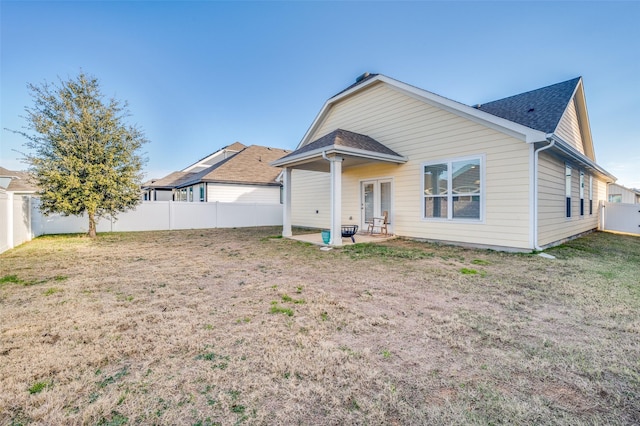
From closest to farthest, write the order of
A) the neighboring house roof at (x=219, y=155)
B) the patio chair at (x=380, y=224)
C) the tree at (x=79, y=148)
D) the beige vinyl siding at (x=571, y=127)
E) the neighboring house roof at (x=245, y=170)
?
the beige vinyl siding at (x=571, y=127) < the patio chair at (x=380, y=224) < the tree at (x=79, y=148) < the neighboring house roof at (x=245, y=170) < the neighboring house roof at (x=219, y=155)

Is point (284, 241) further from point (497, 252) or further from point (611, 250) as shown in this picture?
point (611, 250)

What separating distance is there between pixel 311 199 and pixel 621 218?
1535cm

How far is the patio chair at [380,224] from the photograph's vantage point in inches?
383

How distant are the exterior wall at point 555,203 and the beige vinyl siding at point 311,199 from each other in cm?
761

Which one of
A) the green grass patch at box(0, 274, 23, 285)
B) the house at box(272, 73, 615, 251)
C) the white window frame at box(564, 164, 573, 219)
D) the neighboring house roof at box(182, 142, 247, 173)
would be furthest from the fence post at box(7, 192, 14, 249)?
the white window frame at box(564, 164, 573, 219)

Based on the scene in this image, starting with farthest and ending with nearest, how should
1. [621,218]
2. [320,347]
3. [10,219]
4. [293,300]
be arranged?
[621,218]
[10,219]
[293,300]
[320,347]

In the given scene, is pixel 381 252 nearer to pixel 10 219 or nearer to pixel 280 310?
pixel 280 310

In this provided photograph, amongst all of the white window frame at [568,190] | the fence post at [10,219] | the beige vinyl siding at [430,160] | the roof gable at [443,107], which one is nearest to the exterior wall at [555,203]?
the white window frame at [568,190]

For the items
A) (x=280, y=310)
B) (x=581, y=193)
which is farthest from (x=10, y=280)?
(x=581, y=193)

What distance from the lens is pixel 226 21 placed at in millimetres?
11477

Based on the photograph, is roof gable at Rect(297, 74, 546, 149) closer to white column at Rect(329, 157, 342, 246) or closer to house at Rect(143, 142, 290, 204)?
white column at Rect(329, 157, 342, 246)

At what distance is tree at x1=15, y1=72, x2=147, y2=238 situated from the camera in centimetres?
1002

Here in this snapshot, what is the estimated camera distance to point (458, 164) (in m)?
8.30

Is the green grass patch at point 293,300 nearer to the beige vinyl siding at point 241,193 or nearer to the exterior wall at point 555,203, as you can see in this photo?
the exterior wall at point 555,203
